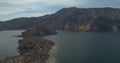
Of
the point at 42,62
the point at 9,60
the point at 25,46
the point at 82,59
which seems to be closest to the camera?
the point at 9,60

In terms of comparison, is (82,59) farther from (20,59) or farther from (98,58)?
(20,59)

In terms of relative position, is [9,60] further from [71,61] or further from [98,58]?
[98,58]

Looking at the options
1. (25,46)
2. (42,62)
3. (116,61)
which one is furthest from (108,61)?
(25,46)

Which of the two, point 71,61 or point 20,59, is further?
point 71,61

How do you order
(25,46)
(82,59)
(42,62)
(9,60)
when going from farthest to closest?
(25,46) → (82,59) → (42,62) → (9,60)

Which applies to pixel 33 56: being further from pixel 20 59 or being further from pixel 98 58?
pixel 98 58

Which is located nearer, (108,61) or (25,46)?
(108,61)

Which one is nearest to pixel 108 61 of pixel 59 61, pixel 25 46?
pixel 59 61

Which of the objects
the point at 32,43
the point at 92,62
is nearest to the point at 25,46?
the point at 32,43
